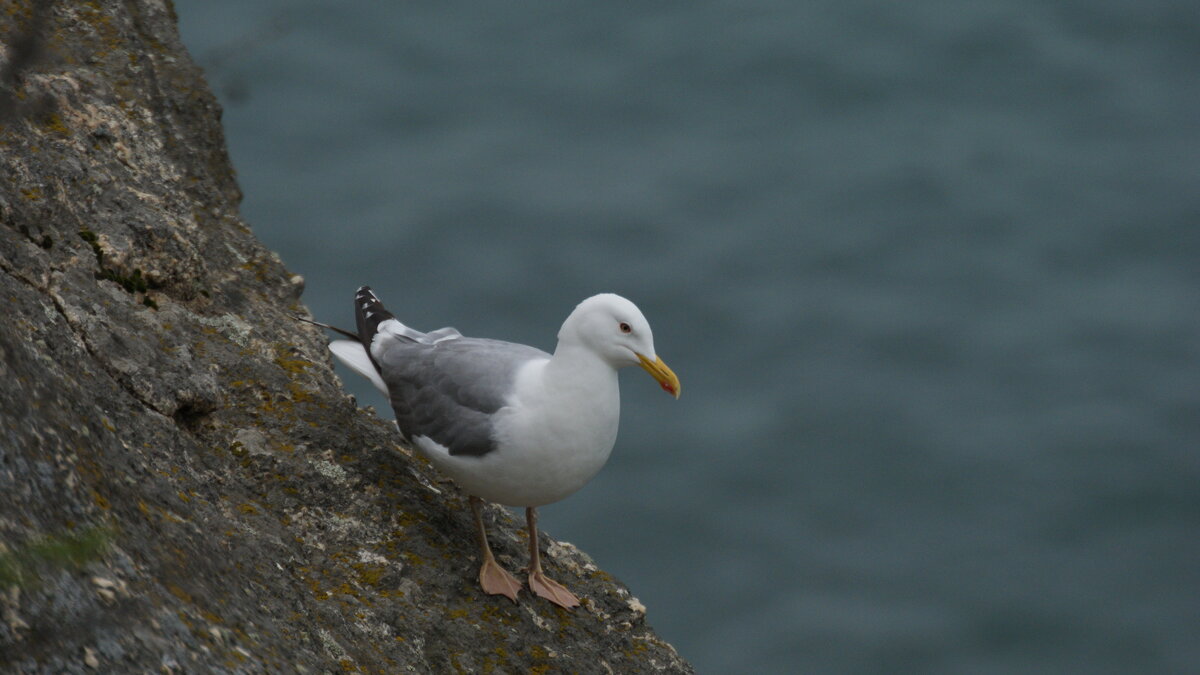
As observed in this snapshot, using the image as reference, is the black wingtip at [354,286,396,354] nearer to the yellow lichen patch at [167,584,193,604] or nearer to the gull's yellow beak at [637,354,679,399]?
the gull's yellow beak at [637,354,679,399]

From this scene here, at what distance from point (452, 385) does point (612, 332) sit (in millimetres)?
678

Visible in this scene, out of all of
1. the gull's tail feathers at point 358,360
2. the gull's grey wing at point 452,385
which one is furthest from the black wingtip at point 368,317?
the gull's grey wing at point 452,385

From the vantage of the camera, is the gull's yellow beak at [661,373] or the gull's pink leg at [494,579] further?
the gull's yellow beak at [661,373]

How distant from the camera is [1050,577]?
1200 cm

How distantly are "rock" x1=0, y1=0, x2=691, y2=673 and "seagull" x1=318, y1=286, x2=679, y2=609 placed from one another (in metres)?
0.16

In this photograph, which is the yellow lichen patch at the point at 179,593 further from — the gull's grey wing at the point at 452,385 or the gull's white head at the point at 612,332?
the gull's white head at the point at 612,332

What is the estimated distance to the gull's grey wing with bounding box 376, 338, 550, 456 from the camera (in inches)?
210

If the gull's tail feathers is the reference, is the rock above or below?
below

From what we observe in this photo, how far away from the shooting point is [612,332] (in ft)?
17.9

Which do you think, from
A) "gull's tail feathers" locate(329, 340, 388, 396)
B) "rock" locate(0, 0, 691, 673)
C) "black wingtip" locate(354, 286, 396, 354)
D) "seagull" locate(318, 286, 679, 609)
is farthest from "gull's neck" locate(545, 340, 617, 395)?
"black wingtip" locate(354, 286, 396, 354)

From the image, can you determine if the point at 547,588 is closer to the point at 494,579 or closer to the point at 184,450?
the point at 494,579

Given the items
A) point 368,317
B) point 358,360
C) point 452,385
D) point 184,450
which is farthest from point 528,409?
point 184,450

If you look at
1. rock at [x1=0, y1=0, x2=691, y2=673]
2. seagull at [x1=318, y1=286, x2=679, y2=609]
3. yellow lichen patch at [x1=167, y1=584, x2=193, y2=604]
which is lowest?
yellow lichen patch at [x1=167, y1=584, x2=193, y2=604]

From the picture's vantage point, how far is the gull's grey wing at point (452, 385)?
5.32 meters
